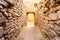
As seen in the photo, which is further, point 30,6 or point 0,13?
point 30,6

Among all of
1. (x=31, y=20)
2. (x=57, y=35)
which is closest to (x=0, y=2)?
(x=57, y=35)

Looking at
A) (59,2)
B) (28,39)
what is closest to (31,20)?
(28,39)

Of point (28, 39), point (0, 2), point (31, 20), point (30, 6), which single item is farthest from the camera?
point (31, 20)

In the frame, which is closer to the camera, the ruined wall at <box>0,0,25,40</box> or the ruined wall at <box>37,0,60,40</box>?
the ruined wall at <box>0,0,25,40</box>

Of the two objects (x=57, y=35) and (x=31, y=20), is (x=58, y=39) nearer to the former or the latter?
(x=57, y=35)

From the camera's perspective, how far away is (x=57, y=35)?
164 cm

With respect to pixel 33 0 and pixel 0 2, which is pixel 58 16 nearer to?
pixel 0 2

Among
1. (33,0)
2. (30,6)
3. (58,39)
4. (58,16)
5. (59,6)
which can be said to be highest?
(33,0)

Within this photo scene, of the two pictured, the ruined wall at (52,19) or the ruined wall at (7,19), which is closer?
the ruined wall at (7,19)

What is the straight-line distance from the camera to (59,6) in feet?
5.27

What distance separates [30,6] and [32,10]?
32cm

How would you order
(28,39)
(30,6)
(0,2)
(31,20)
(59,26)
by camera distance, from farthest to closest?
1. (31,20)
2. (30,6)
3. (28,39)
4. (59,26)
5. (0,2)

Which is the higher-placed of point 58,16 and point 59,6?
point 59,6

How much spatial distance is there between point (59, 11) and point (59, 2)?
18 cm
